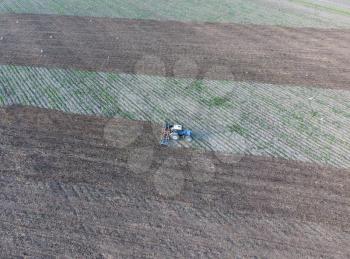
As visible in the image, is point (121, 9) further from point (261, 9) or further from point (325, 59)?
point (325, 59)

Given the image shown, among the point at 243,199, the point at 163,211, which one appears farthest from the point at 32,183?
the point at 243,199

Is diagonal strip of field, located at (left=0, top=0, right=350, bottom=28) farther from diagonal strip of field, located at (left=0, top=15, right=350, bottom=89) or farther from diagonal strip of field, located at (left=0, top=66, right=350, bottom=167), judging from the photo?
diagonal strip of field, located at (left=0, top=66, right=350, bottom=167)

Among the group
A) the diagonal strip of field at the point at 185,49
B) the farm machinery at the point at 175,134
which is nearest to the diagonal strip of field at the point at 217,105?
the farm machinery at the point at 175,134

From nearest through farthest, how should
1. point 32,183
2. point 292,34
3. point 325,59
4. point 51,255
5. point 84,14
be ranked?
point 51,255 → point 32,183 → point 325,59 → point 292,34 → point 84,14

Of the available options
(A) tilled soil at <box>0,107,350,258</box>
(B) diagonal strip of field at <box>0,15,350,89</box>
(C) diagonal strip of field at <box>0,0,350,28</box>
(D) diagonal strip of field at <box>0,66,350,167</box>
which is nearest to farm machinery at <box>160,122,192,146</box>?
(A) tilled soil at <box>0,107,350,258</box>

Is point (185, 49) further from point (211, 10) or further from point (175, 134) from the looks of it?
point (175, 134)

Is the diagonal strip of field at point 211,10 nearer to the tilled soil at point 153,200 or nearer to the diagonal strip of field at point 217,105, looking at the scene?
the diagonal strip of field at point 217,105

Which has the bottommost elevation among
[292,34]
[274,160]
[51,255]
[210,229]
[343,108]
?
[51,255]
